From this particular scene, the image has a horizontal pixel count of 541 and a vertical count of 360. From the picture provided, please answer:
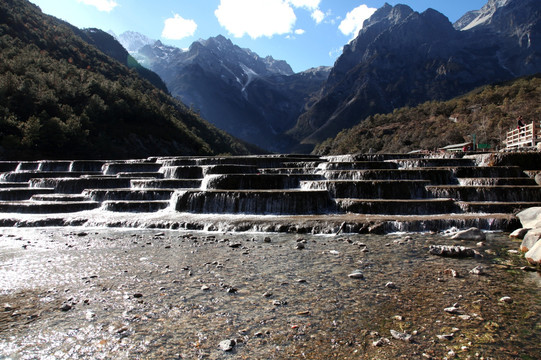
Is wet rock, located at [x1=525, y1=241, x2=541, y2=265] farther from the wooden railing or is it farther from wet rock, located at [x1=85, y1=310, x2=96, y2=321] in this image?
the wooden railing

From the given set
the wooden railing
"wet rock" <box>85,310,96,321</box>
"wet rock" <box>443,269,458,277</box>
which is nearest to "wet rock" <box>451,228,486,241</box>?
"wet rock" <box>443,269,458,277</box>

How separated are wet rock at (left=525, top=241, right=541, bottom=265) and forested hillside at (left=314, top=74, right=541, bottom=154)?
62646 millimetres

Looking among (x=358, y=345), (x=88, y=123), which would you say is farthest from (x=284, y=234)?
(x=88, y=123)

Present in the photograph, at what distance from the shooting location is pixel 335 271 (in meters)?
10.6

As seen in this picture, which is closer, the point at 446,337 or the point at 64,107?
the point at 446,337

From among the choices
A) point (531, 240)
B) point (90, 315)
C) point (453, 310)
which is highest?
point (531, 240)

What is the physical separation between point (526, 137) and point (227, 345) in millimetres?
40528

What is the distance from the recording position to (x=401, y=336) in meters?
6.33

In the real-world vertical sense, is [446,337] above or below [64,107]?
below

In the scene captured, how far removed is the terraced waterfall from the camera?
18531mm

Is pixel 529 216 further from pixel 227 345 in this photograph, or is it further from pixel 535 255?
pixel 227 345

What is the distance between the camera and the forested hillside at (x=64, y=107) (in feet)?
197

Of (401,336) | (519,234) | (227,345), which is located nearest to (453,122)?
(519,234)

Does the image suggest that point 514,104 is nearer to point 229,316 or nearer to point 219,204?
point 219,204
